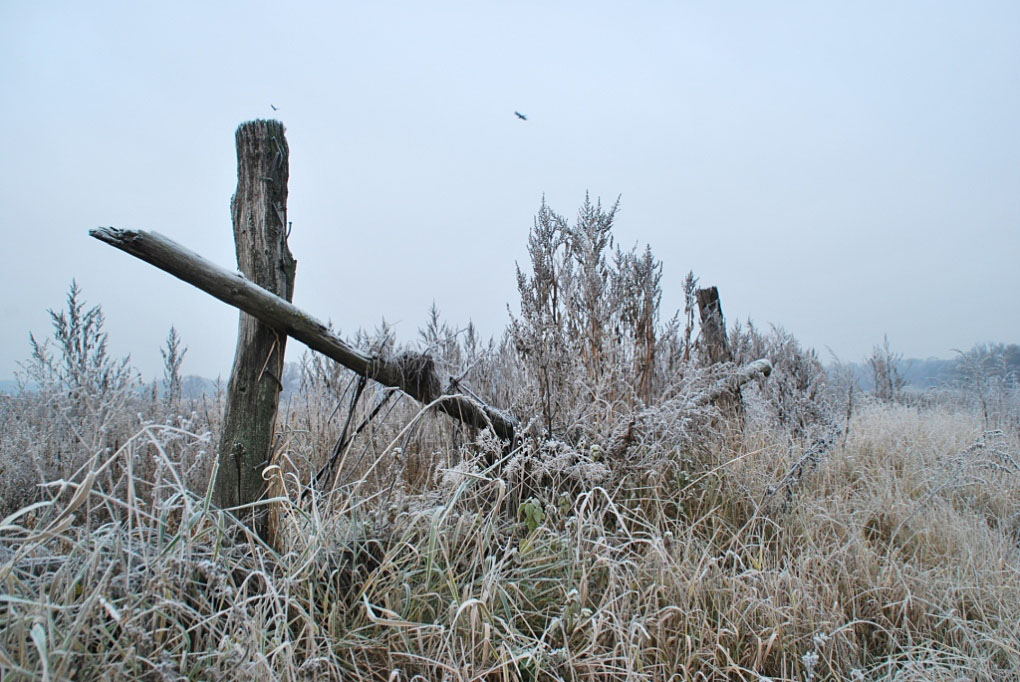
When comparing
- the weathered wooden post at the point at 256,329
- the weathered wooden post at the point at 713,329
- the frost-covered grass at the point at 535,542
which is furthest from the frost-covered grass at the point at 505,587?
the weathered wooden post at the point at 713,329

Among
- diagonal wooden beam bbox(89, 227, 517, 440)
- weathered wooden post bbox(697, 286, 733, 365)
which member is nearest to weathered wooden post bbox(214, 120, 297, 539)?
diagonal wooden beam bbox(89, 227, 517, 440)

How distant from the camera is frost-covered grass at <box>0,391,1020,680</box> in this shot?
1719 mm

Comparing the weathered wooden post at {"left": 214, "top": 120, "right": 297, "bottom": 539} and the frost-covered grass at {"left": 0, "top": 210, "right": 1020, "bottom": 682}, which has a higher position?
the weathered wooden post at {"left": 214, "top": 120, "right": 297, "bottom": 539}

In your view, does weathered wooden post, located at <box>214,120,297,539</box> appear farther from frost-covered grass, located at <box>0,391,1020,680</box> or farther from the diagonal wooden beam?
frost-covered grass, located at <box>0,391,1020,680</box>

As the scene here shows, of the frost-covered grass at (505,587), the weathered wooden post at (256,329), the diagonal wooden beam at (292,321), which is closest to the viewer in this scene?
the frost-covered grass at (505,587)

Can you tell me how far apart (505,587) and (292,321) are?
5.28 ft

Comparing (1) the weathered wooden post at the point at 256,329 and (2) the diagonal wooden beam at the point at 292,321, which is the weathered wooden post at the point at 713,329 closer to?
(2) the diagonal wooden beam at the point at 292,321

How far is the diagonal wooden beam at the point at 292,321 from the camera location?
8.33 ft

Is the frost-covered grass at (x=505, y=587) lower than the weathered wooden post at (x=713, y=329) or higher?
A: lower

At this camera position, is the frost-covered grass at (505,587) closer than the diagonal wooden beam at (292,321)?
Yes

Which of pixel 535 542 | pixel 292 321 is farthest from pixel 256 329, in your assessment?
pixel 535 542

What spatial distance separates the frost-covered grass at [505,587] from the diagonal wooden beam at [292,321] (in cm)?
26

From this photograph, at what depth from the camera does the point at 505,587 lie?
2.42 meters

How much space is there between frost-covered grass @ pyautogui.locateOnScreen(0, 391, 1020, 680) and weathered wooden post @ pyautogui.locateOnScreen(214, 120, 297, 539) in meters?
0.26
